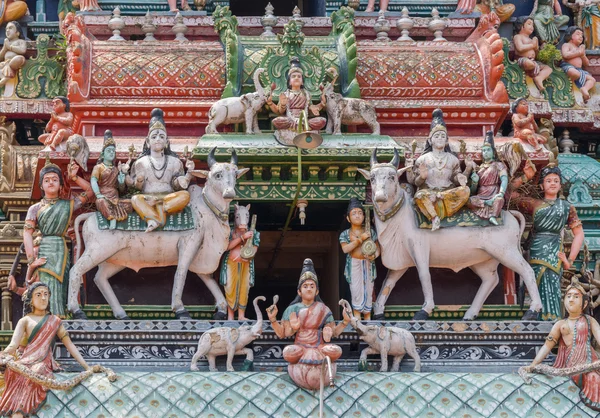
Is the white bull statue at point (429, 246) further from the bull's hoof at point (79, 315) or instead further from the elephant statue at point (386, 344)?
the bull's hoof at point (79, 315)

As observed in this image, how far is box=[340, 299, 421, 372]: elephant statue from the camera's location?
1065 inches

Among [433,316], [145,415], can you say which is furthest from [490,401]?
[145,415]

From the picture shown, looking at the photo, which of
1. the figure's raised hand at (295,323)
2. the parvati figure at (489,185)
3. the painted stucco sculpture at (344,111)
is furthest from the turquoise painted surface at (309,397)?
the painted stucco sculpture at (344,111)

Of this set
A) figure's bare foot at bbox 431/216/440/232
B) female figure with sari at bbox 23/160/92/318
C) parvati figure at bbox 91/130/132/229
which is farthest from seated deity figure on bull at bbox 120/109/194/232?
figure's bare foot at bbox 431/216/440/232

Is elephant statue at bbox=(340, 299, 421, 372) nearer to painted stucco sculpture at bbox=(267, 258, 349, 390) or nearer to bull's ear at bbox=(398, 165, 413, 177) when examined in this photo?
painted stucco sculpture at bbox=(267, 258, 349, 390)

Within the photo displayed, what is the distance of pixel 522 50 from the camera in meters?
32.6

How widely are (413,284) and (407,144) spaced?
1897mm

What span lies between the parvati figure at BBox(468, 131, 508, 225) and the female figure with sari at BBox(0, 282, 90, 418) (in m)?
5.52

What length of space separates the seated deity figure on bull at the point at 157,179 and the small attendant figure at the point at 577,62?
737 cm

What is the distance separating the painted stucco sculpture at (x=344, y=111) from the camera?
29250mm

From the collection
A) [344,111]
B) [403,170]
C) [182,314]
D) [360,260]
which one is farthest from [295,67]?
[182,314]

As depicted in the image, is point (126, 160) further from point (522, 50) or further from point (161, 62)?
point (522, 50)

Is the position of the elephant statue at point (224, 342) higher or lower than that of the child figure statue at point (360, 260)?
lower

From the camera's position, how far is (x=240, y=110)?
29188 mm
